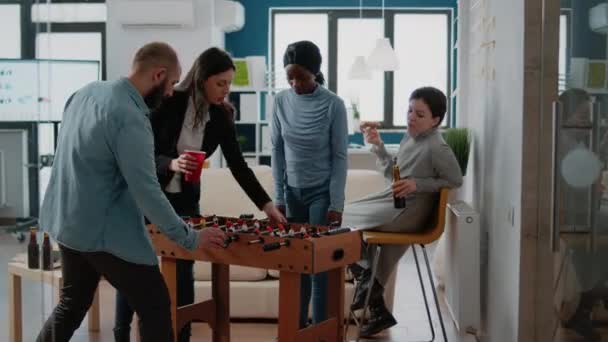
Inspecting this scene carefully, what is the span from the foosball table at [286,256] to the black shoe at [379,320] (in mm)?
888

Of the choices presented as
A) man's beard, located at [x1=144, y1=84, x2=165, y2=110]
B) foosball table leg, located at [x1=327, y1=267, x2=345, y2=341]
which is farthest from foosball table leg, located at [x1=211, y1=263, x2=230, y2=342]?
man's beard, located at [x1=144, y1=84, x2=165, y2=110]

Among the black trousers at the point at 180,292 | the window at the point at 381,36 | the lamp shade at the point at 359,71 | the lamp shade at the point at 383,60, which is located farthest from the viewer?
the window at the point at 381,36

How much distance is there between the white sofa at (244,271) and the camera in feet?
14.6

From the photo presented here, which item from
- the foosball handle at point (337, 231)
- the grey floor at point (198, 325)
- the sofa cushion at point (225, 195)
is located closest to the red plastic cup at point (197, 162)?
the foosball handle at point (337, 231)

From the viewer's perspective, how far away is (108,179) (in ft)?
8.33

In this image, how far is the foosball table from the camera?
2887 millimetres

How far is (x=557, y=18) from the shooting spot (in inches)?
115

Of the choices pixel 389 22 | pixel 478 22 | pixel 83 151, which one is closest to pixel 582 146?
pixel 83 151

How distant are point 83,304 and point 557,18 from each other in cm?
190

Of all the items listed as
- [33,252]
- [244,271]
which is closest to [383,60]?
[244,271]

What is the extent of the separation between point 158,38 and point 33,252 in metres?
6.24

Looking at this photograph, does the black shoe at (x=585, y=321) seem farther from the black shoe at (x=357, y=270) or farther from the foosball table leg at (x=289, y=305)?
the black shoe at (x=357, y=270)

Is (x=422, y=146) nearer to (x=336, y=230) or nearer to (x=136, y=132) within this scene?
(x=336, y=230)

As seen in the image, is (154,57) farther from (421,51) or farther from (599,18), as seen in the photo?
(421,51)
